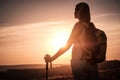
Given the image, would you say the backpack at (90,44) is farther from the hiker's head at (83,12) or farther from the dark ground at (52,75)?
the dark ground at (52,75)

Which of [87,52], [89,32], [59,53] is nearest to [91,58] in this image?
[87,52]

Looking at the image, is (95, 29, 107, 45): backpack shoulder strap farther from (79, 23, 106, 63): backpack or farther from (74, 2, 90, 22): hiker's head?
(74, 2, 90, 22): hiker's head

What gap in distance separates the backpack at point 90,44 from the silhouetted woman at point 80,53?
3.2 inches

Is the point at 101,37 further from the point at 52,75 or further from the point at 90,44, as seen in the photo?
the point at 52,75

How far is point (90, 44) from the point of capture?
498 centimetres

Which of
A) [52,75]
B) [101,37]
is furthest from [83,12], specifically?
[52,75]

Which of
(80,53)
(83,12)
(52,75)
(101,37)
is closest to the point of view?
(101,37)

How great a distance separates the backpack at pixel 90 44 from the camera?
484cm

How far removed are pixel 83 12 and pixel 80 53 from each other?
2.51 feet

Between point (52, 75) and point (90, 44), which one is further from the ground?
point (90, 44)

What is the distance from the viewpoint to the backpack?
4.84 m

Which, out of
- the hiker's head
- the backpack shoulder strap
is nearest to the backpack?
the backpack shoulder strap

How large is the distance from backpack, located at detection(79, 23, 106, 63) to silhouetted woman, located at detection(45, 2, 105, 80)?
0.08 metres

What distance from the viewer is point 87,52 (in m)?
4.92
